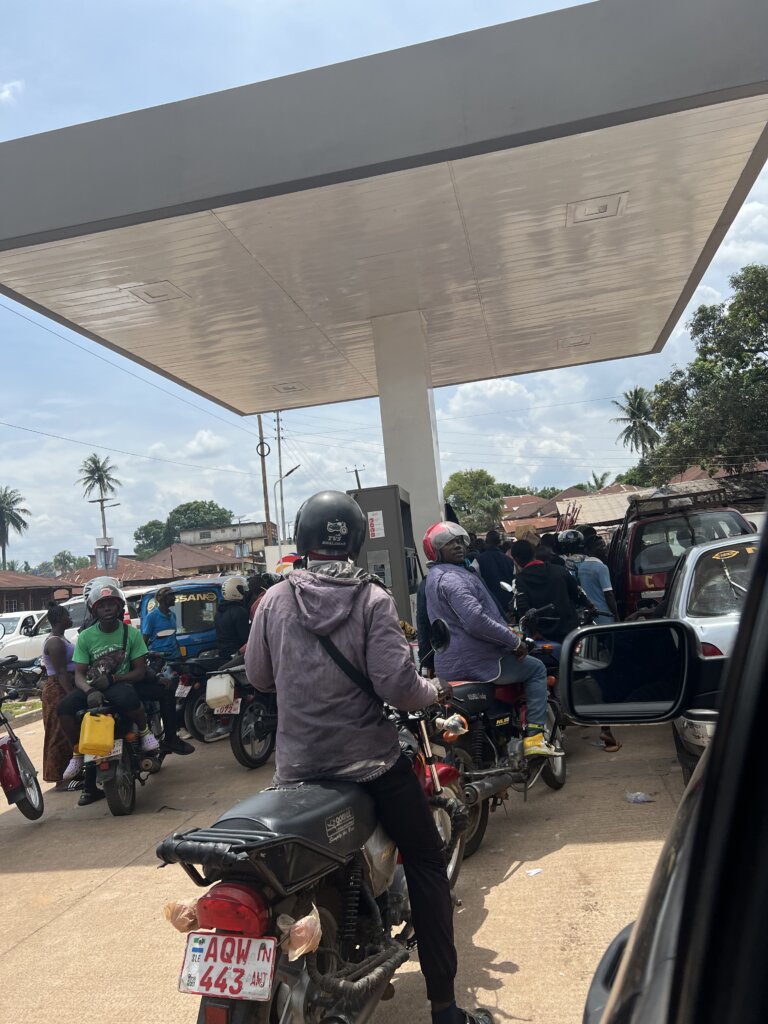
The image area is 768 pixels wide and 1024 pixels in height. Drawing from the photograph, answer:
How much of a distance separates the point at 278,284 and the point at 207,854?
344 inches

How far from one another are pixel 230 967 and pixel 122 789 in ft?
16.4

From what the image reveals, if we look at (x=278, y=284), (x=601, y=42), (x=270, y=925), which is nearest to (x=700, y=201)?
(x=601, y=42)

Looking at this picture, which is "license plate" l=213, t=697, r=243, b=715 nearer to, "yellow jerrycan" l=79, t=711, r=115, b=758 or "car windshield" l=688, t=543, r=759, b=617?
"yellow jerrycan" l=79, t=711, r=115, b=758

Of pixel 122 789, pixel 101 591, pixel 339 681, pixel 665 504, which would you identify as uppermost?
pixel 665 504

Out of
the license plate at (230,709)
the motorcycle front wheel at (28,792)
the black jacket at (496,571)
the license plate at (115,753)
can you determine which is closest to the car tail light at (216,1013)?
the license plate at (115,753)

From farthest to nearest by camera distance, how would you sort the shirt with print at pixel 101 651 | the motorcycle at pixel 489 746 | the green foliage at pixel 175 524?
the green foliage at pixel 175 524 < the shirt with print at pixel 101 651 < the motorcycle at pixel 489 746

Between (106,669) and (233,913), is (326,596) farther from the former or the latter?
(106,669)

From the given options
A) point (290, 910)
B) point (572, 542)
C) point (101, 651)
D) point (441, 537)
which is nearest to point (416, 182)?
point (441, 537)

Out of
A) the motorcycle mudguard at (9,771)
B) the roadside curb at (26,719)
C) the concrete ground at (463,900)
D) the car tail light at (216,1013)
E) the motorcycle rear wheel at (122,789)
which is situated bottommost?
the roadside curb at (26,719)

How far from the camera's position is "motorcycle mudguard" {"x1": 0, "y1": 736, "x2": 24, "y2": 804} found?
21.6ft

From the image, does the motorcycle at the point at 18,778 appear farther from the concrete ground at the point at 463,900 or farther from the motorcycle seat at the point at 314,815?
the motorcycle seat at the point at 314,815

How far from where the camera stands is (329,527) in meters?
3.20

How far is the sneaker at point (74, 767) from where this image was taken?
731cm

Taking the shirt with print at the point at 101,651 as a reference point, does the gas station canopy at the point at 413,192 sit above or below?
above
